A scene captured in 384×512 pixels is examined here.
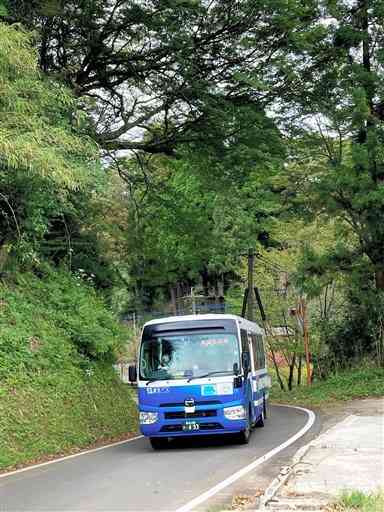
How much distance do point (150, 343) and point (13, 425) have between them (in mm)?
3206

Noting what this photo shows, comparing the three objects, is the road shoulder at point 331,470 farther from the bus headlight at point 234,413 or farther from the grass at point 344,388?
the grass at point 344,388

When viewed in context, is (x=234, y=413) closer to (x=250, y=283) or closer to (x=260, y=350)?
(x=260, y=350)

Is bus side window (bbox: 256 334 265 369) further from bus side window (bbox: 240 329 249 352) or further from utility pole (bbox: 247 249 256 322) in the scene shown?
utility pole (bbox: 247 249 256 322)

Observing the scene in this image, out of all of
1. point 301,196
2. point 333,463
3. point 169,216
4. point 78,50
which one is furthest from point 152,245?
point 333,463

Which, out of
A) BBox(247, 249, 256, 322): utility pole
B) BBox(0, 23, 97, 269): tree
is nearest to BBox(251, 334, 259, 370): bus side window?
BBox(0, 23, 97, 269): tree

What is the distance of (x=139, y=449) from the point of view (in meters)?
15.5

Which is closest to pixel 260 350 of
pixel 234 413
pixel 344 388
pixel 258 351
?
pixel 258 351

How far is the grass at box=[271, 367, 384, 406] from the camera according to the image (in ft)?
84.1

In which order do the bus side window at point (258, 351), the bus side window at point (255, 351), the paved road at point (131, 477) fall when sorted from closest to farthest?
the paved road at point (131, 477) < the bus side window at point (255, 351) < the bus side window at point (258, 351)

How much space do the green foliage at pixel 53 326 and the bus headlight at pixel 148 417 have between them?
3187mm

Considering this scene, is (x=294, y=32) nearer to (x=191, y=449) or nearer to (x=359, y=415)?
(x=359, y=415)

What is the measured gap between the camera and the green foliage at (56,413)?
14540mm

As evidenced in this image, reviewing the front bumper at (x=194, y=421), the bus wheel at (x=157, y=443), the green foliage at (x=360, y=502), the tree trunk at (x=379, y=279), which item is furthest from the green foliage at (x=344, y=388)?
the green foliage at (x=360, y=502)

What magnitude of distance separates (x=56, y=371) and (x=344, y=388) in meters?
13.1
